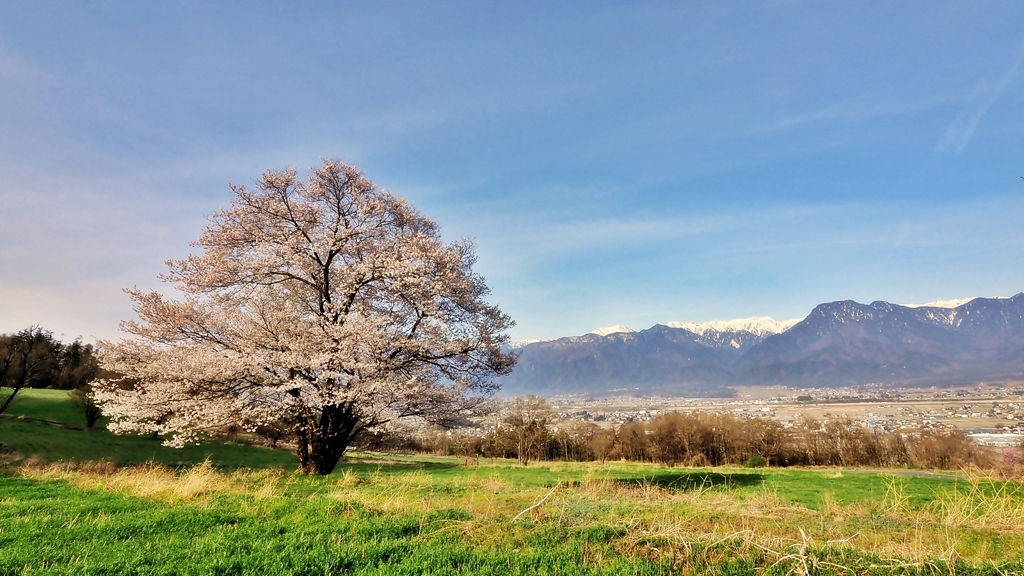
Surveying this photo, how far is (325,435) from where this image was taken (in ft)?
58.0

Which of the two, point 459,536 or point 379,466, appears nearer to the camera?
point 459,536

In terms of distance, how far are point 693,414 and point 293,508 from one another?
63008mm

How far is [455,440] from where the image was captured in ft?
234

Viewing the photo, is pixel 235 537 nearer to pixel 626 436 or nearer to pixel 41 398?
pixel 41 398

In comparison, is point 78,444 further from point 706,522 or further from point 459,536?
point 706,522

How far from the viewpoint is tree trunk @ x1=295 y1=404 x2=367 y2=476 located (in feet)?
57.3

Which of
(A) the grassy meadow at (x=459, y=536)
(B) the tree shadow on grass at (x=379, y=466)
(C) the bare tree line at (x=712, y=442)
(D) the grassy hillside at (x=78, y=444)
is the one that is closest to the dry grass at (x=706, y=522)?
(A) the grassy meadow at (x=459, y=536)

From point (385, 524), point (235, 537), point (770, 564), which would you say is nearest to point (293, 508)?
point (235, 537)

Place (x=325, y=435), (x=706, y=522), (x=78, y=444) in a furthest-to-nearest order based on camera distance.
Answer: (x=78, y=444)
(x=325, y=435)
(x=706, y=522)

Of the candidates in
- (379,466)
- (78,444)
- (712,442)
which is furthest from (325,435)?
(712,442)

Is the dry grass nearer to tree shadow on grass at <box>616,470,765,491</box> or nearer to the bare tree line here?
tree shadow on grass at <box>616,470,765,491</box>

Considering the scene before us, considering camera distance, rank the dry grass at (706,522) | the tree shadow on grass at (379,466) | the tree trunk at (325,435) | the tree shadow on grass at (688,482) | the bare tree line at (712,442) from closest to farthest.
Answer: the dry grass at (706,522)
the tree shadow on grass at (688,482)
the tree trunk at (325,435)
the tree shadow on grass at (379,466)
the bare tree line at (712,442)

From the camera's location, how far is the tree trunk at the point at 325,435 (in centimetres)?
1747

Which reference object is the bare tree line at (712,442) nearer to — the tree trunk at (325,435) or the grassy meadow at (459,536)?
the tree trunk at (325,435)
